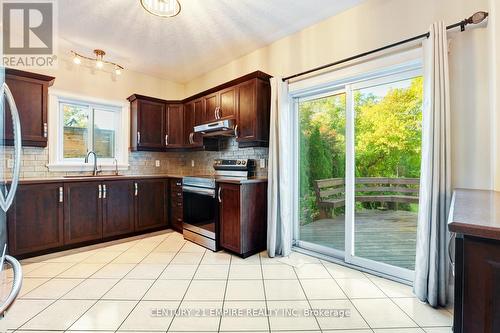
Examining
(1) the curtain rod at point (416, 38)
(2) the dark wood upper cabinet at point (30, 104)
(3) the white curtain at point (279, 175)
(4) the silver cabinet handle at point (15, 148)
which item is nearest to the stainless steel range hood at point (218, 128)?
(3) the white curtain at point (279, 175)

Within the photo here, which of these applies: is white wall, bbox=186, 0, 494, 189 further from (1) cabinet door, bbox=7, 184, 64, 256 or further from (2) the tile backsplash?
(1) cabinet door, bbox=7, 184, 64, 256

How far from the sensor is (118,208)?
139 inches

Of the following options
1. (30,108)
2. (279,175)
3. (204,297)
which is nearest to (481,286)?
(204,297)

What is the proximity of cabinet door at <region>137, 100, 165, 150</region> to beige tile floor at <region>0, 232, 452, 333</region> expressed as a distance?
1939 mm

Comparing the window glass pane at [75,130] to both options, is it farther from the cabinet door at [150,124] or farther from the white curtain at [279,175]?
the white curtain at [279,175]

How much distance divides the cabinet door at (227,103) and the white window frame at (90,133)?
183 cm

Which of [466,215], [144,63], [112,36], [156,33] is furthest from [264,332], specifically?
[144,63]

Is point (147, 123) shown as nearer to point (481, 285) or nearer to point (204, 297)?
point (204, 297)

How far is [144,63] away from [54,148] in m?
1.86

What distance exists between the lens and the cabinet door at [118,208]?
341 cm

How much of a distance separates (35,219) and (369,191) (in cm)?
385

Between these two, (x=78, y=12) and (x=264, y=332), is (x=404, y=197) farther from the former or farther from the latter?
(x=78, y=12)

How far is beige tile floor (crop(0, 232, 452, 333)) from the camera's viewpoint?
1644mm

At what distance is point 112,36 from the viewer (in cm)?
306
